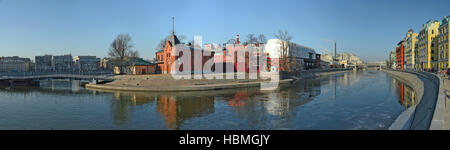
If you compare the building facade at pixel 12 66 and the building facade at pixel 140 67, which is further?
the building facade at pixel 12 66

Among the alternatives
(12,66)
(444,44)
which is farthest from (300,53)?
(12,66)

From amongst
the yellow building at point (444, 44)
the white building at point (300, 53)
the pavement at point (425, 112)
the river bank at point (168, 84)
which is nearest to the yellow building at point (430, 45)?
the yellow building at point (444, 44)

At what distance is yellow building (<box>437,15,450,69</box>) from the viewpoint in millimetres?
55906

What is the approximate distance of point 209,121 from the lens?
1895 centimetres

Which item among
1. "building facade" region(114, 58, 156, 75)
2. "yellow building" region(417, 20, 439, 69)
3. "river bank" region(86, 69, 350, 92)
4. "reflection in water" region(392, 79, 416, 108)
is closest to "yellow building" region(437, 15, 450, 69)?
"yellow building" region(417, 20, 439, 69)

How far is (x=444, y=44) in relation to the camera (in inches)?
2281

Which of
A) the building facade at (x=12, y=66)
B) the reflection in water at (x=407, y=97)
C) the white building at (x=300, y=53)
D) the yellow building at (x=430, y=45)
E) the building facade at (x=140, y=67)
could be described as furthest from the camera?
the building facade at (x=12, y=66)

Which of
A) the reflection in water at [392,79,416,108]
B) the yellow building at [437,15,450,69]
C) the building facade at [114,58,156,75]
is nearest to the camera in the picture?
the reflection in water at [392,79,416,108]

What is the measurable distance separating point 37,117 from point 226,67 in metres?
46.5

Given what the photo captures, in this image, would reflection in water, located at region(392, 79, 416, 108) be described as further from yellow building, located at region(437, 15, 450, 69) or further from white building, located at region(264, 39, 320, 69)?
white building, located at region(264, 39, 320, 69)

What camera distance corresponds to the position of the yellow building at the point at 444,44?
55906 mm

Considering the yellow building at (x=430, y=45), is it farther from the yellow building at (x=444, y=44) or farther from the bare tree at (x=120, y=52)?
the bare tree at (x=120, y=52)
